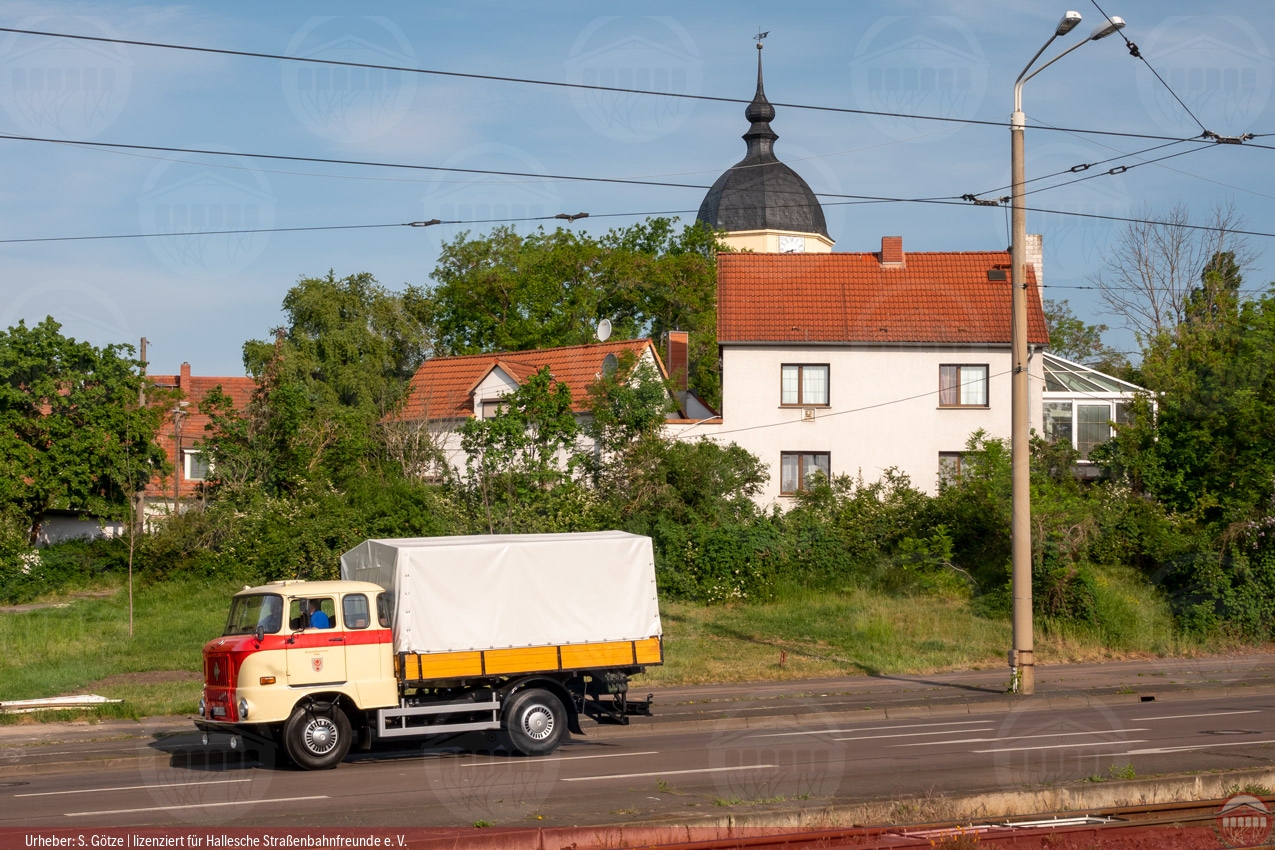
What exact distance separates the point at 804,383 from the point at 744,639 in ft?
44.8

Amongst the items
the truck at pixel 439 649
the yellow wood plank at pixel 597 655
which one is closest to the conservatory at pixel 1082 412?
the truck at pixel 439 649

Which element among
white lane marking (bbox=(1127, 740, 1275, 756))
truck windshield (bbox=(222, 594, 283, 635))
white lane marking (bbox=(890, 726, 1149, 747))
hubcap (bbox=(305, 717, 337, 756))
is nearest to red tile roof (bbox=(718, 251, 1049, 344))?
white lane marking (bbox=(890, 726, 1149, 747))

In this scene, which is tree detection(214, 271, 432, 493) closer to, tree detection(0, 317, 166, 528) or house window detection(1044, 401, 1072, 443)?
tree detection(0, 317, 166, 528)

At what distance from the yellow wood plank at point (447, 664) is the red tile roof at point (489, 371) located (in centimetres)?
2397

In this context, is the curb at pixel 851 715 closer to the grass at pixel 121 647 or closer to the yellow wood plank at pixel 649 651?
the yellow wood plank at pixel 649 651

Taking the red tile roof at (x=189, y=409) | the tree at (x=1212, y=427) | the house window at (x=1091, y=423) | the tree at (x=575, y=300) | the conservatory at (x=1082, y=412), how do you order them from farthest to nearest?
1. the tree at (x=575, y=300)
2. the red tile roof at (x=189, y=409)
3. the house window at (x=1091, y=423)
4. the conservatory at (x=1082, y=412)
5. the tree at (x=1212, y=427)

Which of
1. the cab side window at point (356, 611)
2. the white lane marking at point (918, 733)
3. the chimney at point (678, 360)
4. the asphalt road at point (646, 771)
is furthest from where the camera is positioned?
the chimney at point (678, 360)

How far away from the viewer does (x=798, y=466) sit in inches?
1497

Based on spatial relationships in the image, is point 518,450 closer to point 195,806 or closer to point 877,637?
point 877,637

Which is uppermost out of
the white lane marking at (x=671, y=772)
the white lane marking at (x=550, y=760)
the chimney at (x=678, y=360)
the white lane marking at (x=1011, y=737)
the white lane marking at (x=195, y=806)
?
the chimney at (x=678, y=360)

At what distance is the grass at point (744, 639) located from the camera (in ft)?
72.3

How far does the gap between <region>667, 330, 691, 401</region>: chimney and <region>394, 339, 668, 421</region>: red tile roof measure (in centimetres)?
203

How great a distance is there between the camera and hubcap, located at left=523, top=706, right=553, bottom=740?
14555 millimetres

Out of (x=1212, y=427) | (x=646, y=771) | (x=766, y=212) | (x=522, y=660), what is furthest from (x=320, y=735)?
(x=766, y=212)
